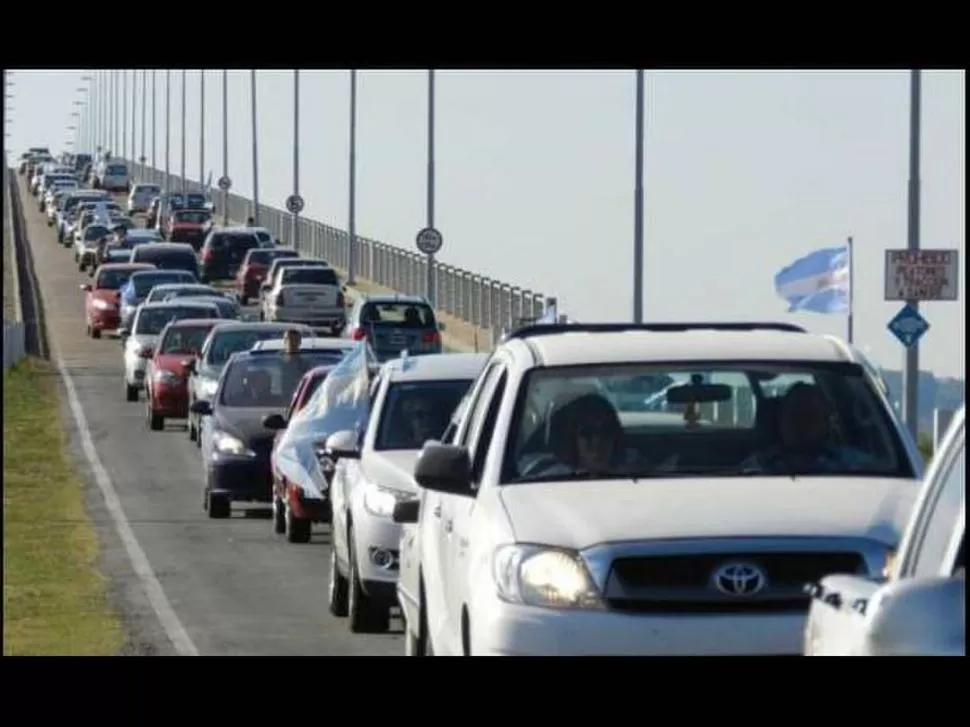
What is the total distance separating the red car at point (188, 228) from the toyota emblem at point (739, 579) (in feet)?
291

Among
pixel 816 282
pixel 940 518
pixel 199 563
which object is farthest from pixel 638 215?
pixel 940 518

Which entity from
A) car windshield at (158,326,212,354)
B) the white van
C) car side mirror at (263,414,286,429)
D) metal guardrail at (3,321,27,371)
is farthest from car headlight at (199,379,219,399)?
the white van

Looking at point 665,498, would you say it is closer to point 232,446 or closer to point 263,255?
point 232,446

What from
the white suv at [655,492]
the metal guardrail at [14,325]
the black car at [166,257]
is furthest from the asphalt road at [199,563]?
the black car at [166,257]

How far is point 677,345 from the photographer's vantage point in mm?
12273

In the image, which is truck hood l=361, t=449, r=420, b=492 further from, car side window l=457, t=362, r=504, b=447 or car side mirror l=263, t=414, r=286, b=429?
car side mirror l=263, t=414, r=286, b=429

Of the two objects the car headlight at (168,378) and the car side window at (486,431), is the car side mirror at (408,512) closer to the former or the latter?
the car side window at (486,431)

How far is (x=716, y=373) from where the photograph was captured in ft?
40.4

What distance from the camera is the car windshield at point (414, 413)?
19.6 m

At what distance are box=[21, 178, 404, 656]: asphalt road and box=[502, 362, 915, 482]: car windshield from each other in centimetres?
566

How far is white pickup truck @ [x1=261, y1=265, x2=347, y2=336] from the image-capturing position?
65438 mm
